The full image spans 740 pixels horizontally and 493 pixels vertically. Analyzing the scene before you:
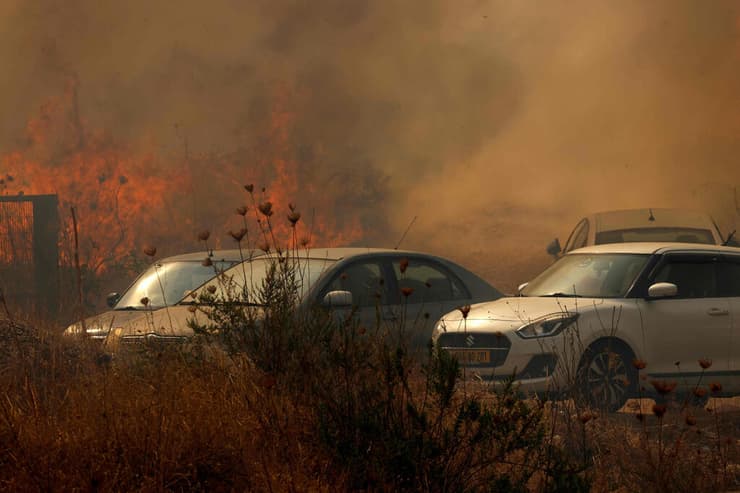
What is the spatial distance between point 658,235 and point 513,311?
5075 millimetres

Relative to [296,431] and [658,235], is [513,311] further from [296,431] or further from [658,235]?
[658,235]

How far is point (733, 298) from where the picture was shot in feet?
36.4

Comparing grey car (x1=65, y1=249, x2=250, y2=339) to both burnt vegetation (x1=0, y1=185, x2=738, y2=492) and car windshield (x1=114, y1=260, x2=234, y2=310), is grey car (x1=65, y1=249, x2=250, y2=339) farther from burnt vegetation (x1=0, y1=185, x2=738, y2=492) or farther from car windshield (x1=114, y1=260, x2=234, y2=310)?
burnt vegetation (x1=0, y1=185, x2=738, y2=492)

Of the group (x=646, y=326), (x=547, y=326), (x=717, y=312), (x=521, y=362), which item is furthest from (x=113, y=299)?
(x=717, y=312)

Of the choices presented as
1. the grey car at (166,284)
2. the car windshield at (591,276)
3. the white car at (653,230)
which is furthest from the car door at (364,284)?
the white car at (653,230)

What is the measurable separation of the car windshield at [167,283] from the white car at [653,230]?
4696 millimetres

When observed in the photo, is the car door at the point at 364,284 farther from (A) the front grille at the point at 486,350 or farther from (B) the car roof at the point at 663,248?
(B) the car roof at the point at 663,248

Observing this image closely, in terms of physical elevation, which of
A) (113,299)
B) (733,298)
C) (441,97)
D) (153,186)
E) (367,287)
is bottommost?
(733,298)

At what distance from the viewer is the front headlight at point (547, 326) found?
1040cm

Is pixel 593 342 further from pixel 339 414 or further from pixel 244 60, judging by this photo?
pixel 244 60

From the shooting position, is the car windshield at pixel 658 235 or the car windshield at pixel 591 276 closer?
the car windshield at pixel 591 276

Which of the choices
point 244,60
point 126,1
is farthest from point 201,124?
point 126,1

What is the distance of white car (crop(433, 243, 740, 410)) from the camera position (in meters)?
10.4

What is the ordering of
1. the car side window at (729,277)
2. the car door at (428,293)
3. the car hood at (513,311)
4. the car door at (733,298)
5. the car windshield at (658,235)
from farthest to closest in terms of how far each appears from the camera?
the car windshield at (658,235)
the car door at (428,293)
the car side window at (729,277)
the car door at (733,298)
the car hood at (513,311)
